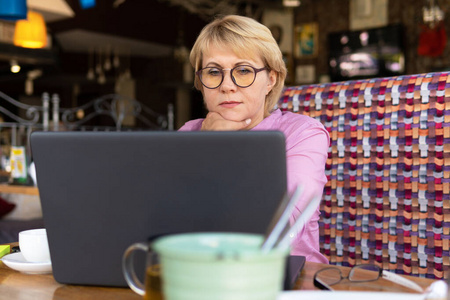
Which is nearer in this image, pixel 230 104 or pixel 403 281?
pixel 403 281

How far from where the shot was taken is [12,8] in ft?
8.58

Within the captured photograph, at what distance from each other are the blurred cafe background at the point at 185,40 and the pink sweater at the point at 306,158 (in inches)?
115

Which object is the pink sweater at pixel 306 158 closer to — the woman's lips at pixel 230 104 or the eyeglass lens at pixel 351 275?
the woman's lips at pixel 230 104

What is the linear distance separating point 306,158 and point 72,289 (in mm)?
638

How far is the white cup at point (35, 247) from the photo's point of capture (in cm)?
81

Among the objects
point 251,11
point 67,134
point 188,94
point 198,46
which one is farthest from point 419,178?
point 188,94

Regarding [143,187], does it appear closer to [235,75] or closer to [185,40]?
[235,75]

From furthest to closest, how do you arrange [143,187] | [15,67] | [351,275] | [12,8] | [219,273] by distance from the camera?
1. [15,67]
2. [12,8]
3. [351,275]
4. [143,187]
5. [219,273]

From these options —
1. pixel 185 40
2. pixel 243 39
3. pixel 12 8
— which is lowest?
pixel 243 39

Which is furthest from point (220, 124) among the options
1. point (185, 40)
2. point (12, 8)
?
point (185, 40)

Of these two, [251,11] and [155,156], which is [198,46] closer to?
[155,156]

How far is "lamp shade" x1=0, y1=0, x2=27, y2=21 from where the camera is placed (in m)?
2.60

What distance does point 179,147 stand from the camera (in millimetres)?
573

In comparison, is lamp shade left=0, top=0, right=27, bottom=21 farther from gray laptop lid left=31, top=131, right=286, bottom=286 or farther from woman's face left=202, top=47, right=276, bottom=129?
gray laptop lid left=31, top=131, right=286, bottom=286
